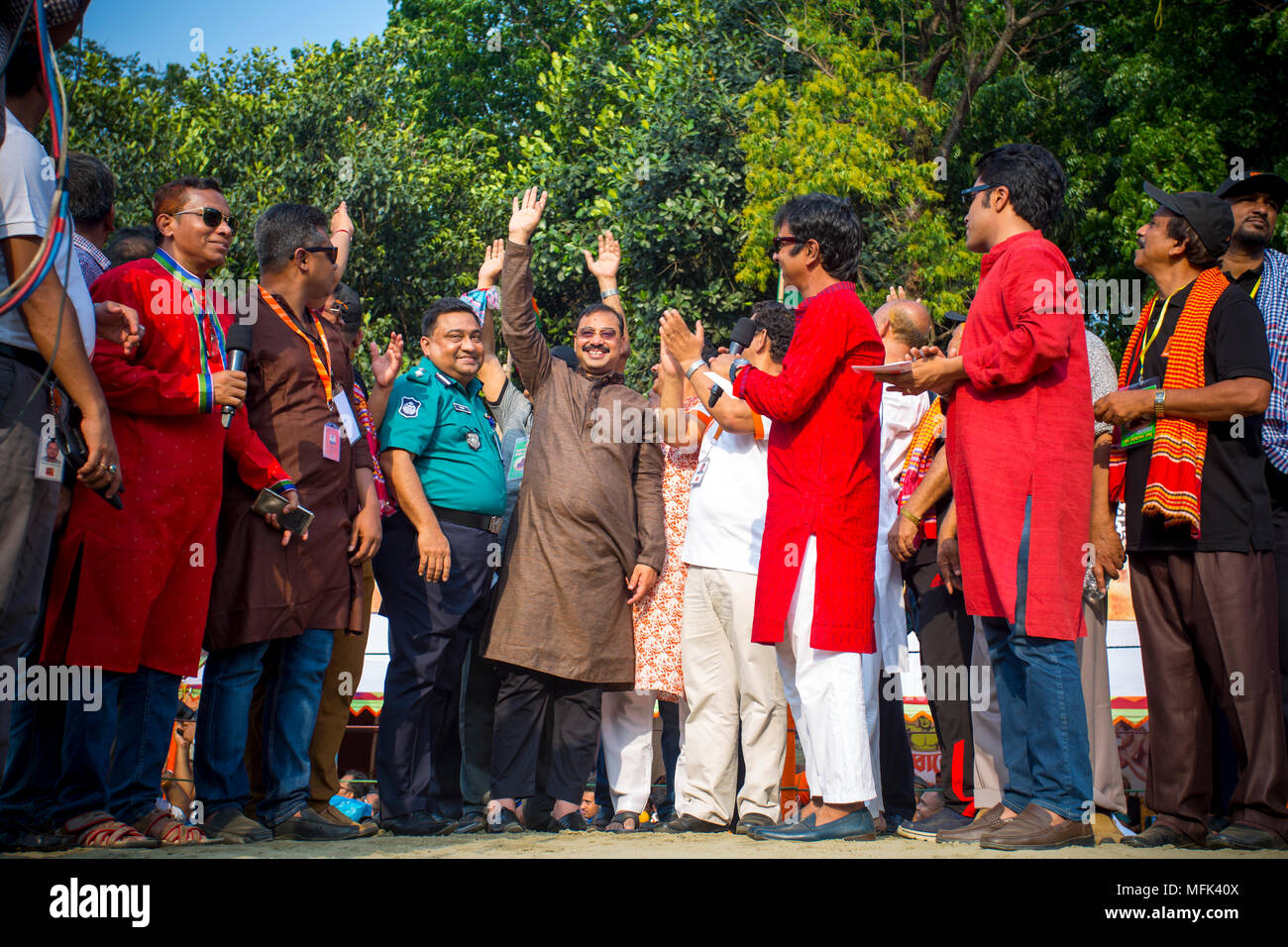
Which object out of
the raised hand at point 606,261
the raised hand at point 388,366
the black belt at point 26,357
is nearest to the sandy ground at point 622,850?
the black belt at point 26,357

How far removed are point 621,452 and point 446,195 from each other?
652 inches

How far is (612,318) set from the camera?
5.77 meters

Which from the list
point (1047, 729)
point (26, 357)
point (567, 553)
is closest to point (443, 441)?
point (567, 553)

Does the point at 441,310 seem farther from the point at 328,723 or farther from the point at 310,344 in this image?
the point at 328,723

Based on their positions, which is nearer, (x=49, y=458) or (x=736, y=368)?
(x=49, y=458)

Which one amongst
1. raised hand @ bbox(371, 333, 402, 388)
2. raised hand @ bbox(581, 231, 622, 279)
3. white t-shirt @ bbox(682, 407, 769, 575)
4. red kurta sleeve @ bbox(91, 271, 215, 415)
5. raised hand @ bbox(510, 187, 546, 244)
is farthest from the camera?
raised hand @ bbox(581, 231, 622, 279)

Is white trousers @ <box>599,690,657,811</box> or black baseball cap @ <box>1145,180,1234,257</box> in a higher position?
black baseball cap @ <box>1145,180,1234,257</box>

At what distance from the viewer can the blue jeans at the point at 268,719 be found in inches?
165

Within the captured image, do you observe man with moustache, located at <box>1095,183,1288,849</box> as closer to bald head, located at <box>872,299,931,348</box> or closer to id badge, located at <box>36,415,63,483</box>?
bald head, located at <box>872,299,931,348</box>

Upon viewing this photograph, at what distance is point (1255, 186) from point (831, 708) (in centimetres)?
267

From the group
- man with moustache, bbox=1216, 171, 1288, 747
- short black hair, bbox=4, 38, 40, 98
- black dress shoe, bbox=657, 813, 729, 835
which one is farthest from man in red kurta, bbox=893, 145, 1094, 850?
short black hair, bbox=4, 38, 40, 98

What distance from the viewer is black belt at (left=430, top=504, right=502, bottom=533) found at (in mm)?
5344

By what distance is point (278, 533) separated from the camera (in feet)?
14.6

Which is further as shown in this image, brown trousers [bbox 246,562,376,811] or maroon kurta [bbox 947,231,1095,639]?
brown trousers [bbox 246,562,376,811]
